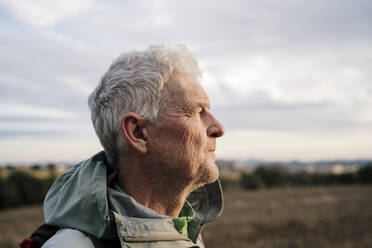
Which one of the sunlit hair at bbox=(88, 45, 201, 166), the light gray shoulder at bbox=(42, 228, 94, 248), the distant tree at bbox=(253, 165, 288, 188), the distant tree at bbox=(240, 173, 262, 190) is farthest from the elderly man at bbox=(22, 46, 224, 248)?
the distant tree at bbox=(253, 165, 288, 188)

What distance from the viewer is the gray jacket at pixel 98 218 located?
1659 millimetres

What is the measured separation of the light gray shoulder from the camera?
1576mm

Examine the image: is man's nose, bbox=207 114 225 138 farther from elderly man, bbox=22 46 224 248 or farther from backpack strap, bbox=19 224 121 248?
backpack strap, bbox=19 224 121 248

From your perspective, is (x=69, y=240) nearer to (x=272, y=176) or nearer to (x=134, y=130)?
(x=134, y=130)

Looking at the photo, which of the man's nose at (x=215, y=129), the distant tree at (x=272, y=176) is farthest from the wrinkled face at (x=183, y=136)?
the distant tree at (x=272, y=176)

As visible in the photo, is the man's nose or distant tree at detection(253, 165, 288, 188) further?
distant tree at detection(253, 165, 288, 188)

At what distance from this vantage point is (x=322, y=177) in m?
47.8

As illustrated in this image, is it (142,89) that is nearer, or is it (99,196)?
(99,196)

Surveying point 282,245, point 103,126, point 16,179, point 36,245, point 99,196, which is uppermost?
point 103,126

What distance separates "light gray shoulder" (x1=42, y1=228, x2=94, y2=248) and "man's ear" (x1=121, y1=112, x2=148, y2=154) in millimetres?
569

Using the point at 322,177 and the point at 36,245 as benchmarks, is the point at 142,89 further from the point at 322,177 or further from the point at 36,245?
the point at 322,177

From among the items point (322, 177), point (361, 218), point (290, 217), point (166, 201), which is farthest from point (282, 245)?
point (322, 177)

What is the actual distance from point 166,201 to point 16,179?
37075 millimetres

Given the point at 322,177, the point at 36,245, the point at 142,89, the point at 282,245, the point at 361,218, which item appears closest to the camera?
the point at 36,245
